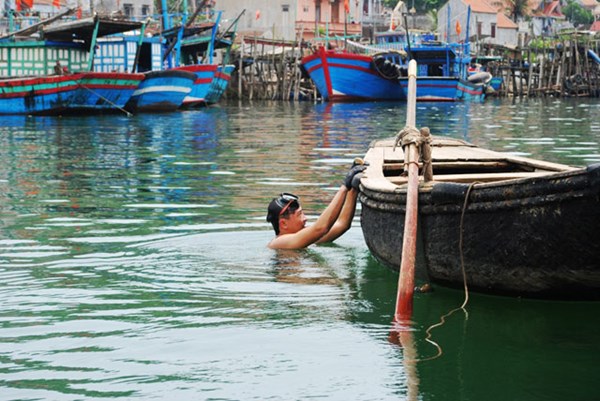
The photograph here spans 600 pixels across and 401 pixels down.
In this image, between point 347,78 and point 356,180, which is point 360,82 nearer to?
point 347,78

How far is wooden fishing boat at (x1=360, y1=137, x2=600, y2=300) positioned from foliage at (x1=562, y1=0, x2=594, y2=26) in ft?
338


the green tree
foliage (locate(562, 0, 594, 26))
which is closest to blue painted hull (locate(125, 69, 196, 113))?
the green tree

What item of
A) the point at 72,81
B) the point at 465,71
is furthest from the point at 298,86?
the point at 72,81

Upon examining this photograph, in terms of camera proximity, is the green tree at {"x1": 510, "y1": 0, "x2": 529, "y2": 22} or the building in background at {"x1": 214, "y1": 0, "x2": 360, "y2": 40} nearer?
the building in background at {"x1": 214, "y1": 0, "x2": 360, "y2": 40}

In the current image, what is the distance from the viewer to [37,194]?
12.9m

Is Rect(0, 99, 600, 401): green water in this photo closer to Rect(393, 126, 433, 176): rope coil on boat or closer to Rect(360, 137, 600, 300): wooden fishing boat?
Rect(360, 137, 600, 300): wooden fishing boat

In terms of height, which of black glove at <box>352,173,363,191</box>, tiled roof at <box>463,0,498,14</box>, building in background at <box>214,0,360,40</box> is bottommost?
black glove at <box>352,173,363,191</box>

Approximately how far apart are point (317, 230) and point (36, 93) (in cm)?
2651

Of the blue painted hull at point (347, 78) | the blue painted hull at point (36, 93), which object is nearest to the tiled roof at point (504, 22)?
the blue painted hull at point (347, 78)

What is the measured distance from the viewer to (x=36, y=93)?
1310 inches

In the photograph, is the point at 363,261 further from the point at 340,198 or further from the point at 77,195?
the point at 77,195

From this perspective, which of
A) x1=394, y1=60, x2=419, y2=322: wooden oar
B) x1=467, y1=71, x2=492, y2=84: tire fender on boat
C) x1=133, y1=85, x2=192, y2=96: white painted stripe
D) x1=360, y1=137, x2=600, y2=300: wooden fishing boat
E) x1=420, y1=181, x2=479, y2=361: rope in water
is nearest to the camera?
x1=360, y1=137, x2=600, y2=300: wooden fishing boat

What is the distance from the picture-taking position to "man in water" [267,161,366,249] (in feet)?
27.6

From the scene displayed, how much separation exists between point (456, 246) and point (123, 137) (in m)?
17.9
